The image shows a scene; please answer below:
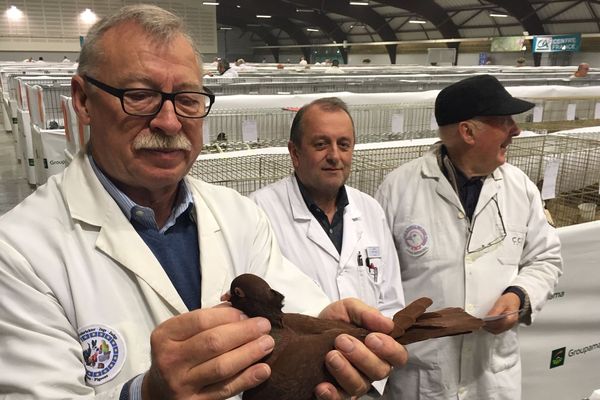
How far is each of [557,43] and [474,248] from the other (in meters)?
23.8

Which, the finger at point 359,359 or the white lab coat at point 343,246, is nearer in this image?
the finger at point 359,359

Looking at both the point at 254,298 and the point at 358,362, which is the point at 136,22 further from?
the point at 358,362

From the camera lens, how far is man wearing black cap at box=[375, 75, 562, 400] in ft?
6.11

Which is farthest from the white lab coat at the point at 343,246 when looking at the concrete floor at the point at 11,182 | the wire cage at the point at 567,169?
the concrete floor at the point at 11,182

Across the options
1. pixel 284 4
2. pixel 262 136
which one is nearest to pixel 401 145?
pixel 262 136

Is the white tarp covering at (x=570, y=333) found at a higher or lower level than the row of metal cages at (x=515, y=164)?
lower

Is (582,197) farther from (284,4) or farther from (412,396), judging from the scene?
(284,4)

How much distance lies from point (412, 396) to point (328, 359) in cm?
124

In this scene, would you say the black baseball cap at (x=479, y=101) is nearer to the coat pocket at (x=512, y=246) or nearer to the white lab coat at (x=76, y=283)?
the coat pocket at (x=512, y=246)

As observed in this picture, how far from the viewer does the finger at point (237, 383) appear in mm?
739

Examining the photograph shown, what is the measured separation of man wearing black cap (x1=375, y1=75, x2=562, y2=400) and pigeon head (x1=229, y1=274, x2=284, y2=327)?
47.3 inches

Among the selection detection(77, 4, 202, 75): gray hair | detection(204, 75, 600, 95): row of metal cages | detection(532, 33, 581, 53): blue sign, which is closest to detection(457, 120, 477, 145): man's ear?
detection(77, 4, 202, 75): gray hair

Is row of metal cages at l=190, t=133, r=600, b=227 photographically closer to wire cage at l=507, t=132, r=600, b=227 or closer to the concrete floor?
wire cage at l=507, t=132, r=600, b=227

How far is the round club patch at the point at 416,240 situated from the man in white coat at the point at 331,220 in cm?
9
